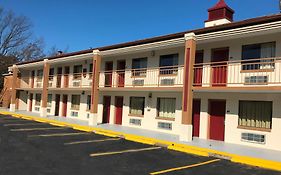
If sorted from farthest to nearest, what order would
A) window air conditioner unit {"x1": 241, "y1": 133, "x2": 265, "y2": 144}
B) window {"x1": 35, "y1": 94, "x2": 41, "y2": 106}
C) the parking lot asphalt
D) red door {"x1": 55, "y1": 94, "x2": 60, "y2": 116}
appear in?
window {"x1": 35, "y1": 94, "x2": 41, "y2": 106}, red door {"x1": 55, "y1": 94, "x2": 60, "y2": 116}, window air conditioner unit {"x1": 241, "y1": 133, "x2": 265, "y2": 144}, the parking lot asphalt

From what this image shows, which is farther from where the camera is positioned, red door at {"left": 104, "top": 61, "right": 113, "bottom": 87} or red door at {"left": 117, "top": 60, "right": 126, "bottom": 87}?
red door at {"left": 104, "top": 61, "right": 113, "bottom": 87}

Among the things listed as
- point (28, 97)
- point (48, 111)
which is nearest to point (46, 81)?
point (48, 111)

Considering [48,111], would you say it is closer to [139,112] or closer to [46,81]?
[46,81]

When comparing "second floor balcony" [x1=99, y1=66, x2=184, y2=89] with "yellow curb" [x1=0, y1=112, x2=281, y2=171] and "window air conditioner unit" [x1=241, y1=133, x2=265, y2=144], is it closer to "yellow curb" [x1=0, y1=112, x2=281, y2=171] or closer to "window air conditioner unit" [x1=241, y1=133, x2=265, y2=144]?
"yellow curb" [x1=0, y1=112, x2=281, y2=171]

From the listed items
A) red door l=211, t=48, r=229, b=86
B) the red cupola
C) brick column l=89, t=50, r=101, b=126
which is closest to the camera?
red door l=211, t=48, r=229, b=86

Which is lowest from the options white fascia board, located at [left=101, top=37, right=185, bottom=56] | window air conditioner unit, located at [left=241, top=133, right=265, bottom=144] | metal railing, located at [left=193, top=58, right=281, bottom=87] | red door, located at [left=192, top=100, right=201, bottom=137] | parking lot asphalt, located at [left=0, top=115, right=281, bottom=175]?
parking lot asphalt, located at [left=0, top=115, right=281, bottom=175]

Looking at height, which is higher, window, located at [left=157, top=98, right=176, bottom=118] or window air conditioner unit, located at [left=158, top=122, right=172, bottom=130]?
window, located at [left=157, top=98, right=176, bottom=118]

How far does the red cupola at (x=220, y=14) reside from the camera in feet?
72.7

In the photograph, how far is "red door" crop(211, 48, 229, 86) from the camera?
49.8 feet

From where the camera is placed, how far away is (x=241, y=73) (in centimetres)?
1425

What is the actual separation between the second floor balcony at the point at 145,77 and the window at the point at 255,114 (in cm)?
387

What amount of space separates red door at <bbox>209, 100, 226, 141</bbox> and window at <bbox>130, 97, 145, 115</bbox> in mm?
5247

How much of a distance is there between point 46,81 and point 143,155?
17630mm

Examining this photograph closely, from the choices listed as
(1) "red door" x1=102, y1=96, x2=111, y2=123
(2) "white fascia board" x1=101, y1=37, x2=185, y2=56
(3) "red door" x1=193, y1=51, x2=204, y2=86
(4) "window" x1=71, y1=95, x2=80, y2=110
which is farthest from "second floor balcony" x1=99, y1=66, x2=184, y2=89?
(4) "window" x1=71, y1=95, x2=80, y2=110
